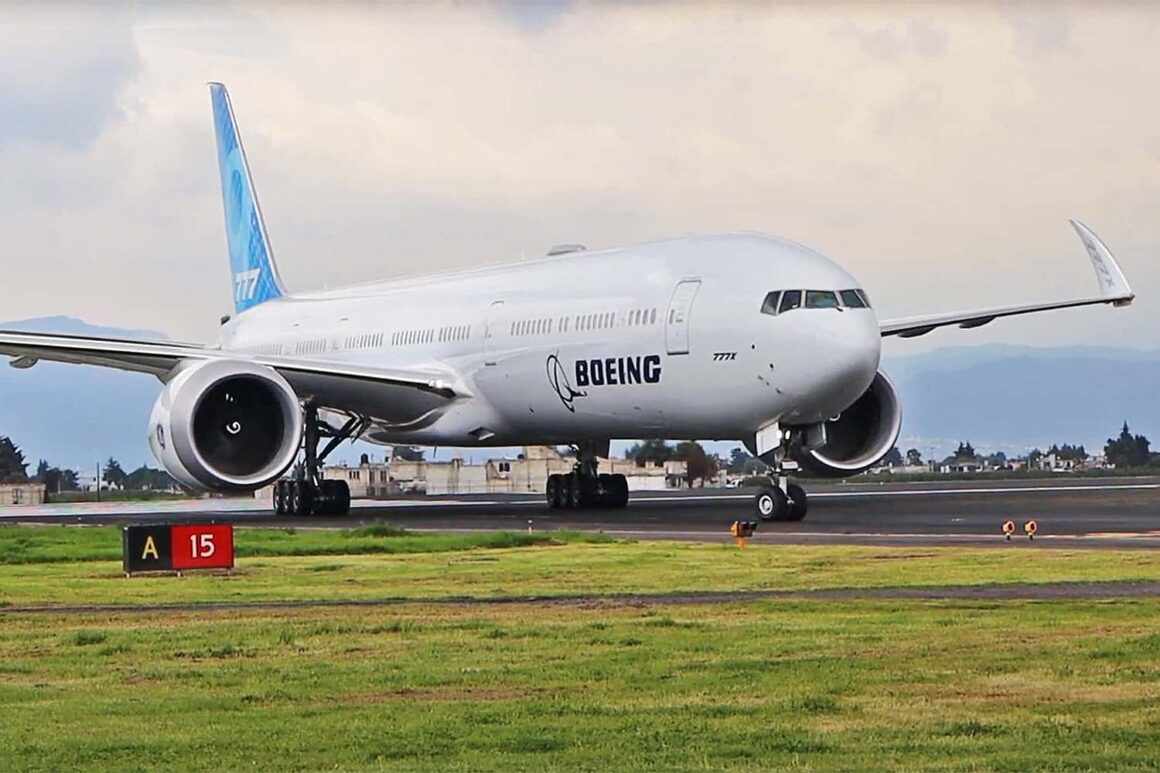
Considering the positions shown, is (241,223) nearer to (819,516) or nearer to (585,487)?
(585,487)

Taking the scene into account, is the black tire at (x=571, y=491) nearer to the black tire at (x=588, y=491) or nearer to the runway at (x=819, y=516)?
the black tire at (x=588, y=491)

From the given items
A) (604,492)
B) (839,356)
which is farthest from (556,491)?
(839,356)

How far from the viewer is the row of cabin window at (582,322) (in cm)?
3788

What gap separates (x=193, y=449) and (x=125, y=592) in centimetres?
1608

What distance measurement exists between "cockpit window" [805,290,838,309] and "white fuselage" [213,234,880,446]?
0.45 feet

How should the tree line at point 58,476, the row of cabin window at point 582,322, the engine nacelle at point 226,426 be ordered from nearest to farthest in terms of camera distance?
1. the row of cabin window at point 582,322
2. the engine nacelle at point 226,426
3. the tree line at point 58,476

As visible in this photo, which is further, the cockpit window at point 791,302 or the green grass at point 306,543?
the cockpit window at point 791,302

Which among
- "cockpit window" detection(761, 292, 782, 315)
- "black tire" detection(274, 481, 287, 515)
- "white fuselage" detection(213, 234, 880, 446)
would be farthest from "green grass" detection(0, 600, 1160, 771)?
"black tire" detection(274, 481, 287, 515)

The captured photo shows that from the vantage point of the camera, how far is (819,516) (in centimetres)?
3684

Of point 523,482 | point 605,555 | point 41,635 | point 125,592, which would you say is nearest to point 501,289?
point 605,555

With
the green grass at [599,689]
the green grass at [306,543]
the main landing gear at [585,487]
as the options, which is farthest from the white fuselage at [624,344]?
the green grass at [599,689]

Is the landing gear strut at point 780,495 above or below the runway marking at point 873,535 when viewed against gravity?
above

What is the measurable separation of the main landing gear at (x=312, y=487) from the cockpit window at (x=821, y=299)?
44.8 feet

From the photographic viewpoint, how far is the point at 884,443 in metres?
40.0
